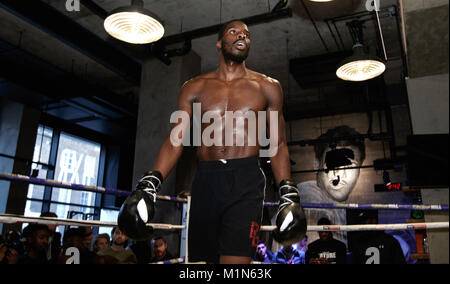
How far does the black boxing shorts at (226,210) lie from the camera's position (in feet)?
4.76

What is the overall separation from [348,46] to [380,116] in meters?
2.28

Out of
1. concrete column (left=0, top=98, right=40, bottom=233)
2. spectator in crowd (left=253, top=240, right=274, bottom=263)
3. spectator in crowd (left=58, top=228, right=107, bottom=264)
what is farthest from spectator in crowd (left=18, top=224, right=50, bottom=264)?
concrete column (left=0, top=98, right=40, bottom=233)

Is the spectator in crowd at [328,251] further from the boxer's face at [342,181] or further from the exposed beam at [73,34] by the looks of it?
the exposed beam at [73,34]

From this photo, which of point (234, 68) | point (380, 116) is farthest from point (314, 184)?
point (234, 68)

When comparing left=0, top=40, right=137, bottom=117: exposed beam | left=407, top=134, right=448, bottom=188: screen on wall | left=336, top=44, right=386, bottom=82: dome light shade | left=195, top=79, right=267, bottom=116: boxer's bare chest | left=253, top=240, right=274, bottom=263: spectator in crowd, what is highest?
left=0, top=40, right=137, bottom=117: exposed beam

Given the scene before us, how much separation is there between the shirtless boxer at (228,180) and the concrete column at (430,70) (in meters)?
0.59

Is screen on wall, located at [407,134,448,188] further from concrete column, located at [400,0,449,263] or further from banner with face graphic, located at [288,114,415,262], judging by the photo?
banner with face graphic, located at [288,114,415,262]

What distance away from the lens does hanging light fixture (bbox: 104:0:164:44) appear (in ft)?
12.0

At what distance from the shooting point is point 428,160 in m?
0.80

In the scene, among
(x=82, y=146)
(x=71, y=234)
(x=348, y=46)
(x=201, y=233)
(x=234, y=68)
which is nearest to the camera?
(x=201, y=233)

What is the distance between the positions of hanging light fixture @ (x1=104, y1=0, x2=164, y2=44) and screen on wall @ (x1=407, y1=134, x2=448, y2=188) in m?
3.30

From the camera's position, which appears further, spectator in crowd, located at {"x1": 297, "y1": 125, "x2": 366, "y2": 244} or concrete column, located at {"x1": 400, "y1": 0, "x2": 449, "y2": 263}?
spectator in crowd, located at {"x1": 297, "y1": 125, "x2": 366, "y2": 244}
